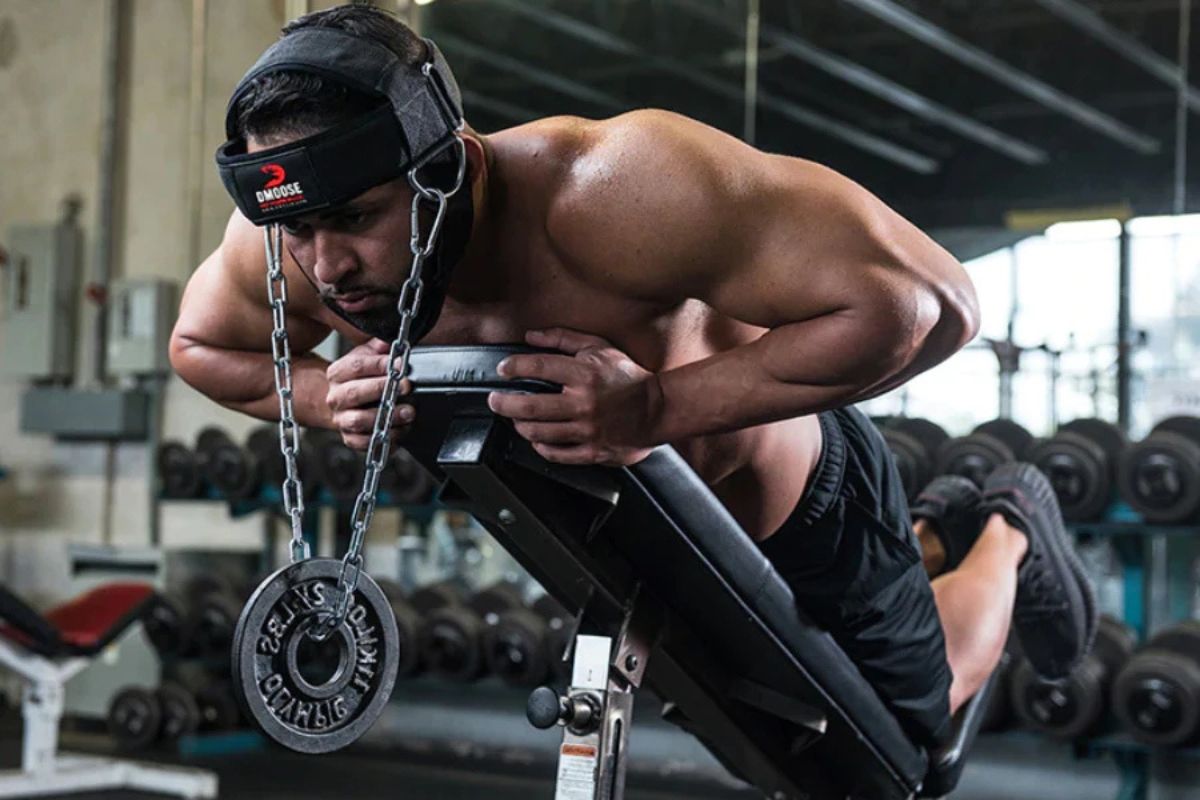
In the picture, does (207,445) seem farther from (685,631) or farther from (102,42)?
(685,631)

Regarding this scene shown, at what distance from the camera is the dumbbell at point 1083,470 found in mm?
4059

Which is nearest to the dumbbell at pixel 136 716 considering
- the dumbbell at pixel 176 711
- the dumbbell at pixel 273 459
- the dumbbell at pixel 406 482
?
the dumbbell at pixel 176 711

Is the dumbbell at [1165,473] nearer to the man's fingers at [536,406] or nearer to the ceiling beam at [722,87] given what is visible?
the ceiling beam at [722,87]

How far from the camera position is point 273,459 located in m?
5.24

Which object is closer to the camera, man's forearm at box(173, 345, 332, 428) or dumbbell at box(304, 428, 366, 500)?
man's forearm at box(173, 345, 332, 428)

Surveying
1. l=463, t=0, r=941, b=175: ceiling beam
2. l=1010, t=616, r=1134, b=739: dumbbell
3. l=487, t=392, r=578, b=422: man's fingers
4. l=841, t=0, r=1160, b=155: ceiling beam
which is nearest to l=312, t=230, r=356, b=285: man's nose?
l=487, t=392, r=578, b=422: man's fingers

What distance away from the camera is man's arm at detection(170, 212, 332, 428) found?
1.92 m

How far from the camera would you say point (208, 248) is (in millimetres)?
5988

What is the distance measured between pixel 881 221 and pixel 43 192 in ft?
18.8

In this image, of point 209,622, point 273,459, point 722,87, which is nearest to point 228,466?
point 273,459

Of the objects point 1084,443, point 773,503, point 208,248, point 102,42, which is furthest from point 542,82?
point 773,503

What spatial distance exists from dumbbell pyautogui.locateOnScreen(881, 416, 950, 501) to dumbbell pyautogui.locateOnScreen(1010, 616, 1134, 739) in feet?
1.92

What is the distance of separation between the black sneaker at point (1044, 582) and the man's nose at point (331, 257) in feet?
5.22

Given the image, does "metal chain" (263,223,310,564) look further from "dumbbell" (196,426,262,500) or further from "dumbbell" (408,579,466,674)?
"dumbbell" (196,426,262,500)
